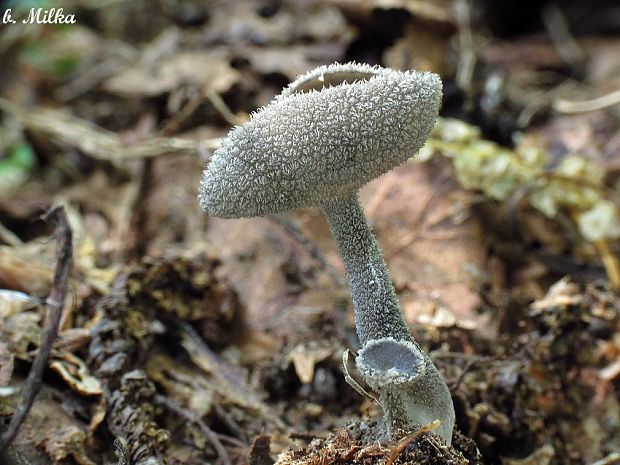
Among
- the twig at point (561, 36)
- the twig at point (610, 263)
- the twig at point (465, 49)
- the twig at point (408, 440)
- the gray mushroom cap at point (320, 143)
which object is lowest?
the twig at point (610, 263)

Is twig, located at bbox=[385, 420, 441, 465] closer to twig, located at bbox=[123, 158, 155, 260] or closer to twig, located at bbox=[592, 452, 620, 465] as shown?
twig, located at bbox=[592, 452, 620, 465]

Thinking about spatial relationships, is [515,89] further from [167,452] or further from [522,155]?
[167,452]

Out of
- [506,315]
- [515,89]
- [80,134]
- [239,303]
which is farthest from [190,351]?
[515,89]

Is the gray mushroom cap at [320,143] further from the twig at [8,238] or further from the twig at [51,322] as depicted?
the twig at [8,238]

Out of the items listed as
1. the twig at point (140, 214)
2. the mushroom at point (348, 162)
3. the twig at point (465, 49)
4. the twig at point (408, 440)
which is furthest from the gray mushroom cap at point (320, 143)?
the twig at point (465, 49)

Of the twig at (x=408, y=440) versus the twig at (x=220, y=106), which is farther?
the twig at (x=220, y=106)
